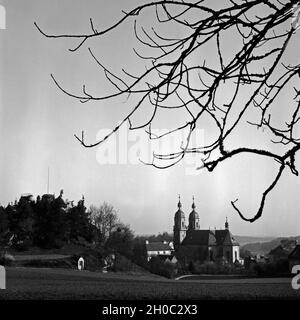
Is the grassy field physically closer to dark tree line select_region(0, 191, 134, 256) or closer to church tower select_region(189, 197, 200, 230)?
dark tree line select_region(0, 191, 134, 256)

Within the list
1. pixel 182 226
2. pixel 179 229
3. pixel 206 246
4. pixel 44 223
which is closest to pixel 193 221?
pixel 179 229

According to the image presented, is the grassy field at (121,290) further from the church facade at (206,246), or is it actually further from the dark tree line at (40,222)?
the church facade at (206,246)

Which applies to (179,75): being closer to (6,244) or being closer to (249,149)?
(249,149)

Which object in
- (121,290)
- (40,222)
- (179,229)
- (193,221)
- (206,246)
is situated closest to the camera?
(121,290)

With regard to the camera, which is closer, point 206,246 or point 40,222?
point 40,222

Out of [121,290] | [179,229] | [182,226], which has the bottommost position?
[121,290]

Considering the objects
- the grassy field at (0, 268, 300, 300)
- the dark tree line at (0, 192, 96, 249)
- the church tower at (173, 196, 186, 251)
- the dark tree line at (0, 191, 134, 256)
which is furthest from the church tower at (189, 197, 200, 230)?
the grassy field at (0, 268, 300, 300)

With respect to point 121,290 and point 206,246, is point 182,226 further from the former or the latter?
point 121,290

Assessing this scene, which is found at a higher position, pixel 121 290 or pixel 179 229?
pixel 179 229

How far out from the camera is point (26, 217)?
15.3 m

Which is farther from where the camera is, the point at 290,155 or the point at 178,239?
the point at 178,239

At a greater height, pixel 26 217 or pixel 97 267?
pixel 26 217
